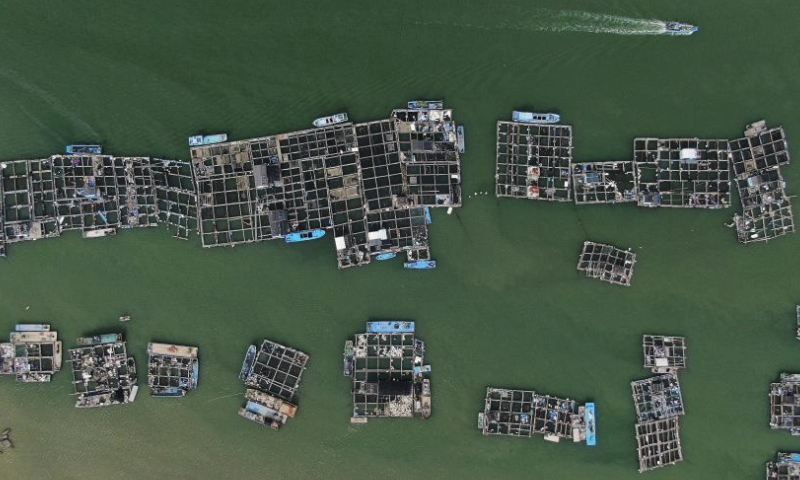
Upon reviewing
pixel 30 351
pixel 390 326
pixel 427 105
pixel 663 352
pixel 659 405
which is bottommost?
pixel 659 405

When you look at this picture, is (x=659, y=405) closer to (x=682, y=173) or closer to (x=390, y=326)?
(x=682, y=173)

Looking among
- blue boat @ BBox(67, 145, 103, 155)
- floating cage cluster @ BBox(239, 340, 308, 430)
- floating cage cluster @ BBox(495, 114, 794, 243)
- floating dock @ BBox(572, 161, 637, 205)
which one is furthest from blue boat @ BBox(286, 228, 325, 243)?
floating dock @ BBox(572, 161, 637, 205)

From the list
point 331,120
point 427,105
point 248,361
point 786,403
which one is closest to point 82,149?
point 331,120

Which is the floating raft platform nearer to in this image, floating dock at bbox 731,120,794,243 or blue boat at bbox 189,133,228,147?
floating dock at bbox 731,120,794,243

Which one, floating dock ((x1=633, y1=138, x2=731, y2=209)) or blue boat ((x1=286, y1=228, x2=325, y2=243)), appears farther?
blue boat ((x1=286, y1=228, x2=325, y2=243))

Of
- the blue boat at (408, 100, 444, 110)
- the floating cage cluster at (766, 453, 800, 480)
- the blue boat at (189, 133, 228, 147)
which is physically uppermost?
the blue boat at (408, 100, 444, 110)

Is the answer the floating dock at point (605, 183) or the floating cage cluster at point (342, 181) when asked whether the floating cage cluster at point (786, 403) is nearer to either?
the floating dock at point (605, 183)

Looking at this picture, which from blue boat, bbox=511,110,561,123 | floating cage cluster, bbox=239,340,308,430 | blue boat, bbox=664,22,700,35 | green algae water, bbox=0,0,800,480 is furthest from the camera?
floating cage cluster, bbox=239,340,308,430

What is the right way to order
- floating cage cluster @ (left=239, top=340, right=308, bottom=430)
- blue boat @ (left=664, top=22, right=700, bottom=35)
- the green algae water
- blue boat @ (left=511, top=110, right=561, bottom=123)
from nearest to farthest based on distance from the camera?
blue boat @ (left=664, top=22, right=700, bottom=35) → blue boat @ (left=511, top=110, right=561, bottom=123) → the green algae water → floating cage cluster @ (left=239, top=340, right=308, bottom=430)

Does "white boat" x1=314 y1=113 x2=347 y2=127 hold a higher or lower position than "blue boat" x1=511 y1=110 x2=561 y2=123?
higher
